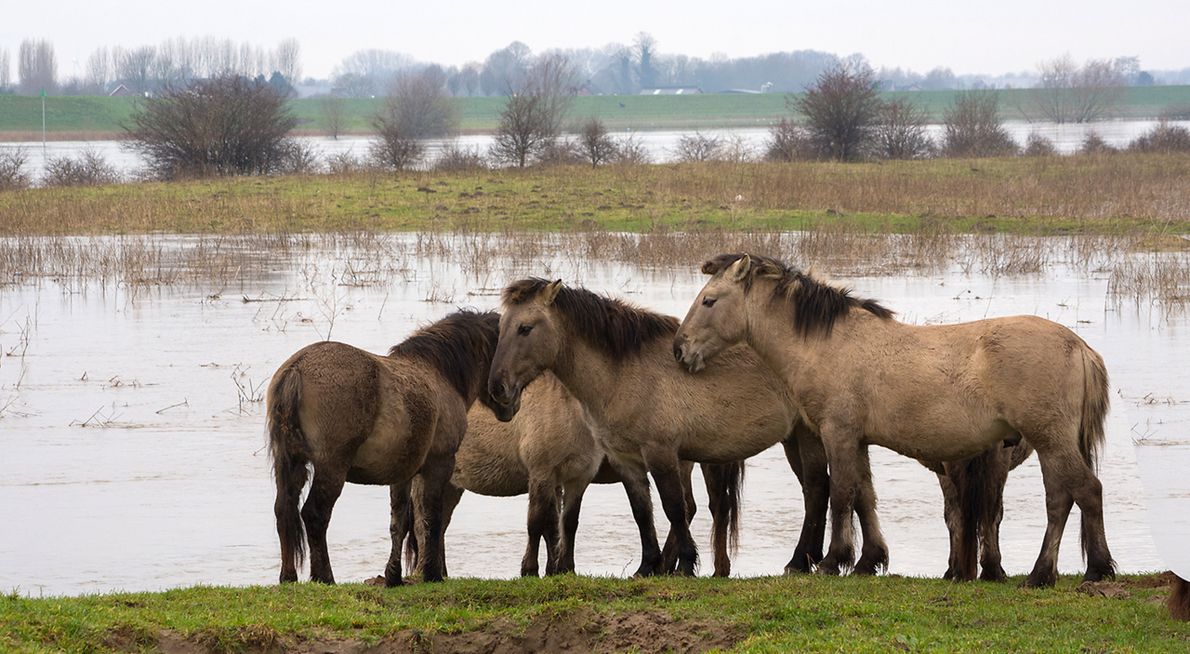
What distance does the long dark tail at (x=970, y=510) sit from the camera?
7984 millimetres

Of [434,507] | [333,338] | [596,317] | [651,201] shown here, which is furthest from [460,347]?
[651,201]

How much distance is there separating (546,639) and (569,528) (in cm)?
177

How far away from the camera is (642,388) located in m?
8.23

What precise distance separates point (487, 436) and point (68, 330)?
10.3 meters

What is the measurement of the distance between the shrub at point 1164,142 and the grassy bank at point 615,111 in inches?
1463

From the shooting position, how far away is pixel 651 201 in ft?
101

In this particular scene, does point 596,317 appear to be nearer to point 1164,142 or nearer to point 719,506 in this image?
point 719,506

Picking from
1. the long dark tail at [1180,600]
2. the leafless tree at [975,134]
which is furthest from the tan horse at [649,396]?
the leafless tree at [975,134]

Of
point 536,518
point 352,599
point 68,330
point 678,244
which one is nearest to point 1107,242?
point 678,244

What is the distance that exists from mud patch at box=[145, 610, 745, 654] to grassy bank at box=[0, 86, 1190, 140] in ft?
252

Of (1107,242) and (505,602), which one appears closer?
(505,602)

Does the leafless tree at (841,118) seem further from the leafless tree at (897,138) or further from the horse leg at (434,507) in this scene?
the horse leg at (434,507)

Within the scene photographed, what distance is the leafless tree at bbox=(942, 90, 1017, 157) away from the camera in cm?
4612

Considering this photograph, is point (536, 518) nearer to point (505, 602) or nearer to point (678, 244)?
point (505, 602)
